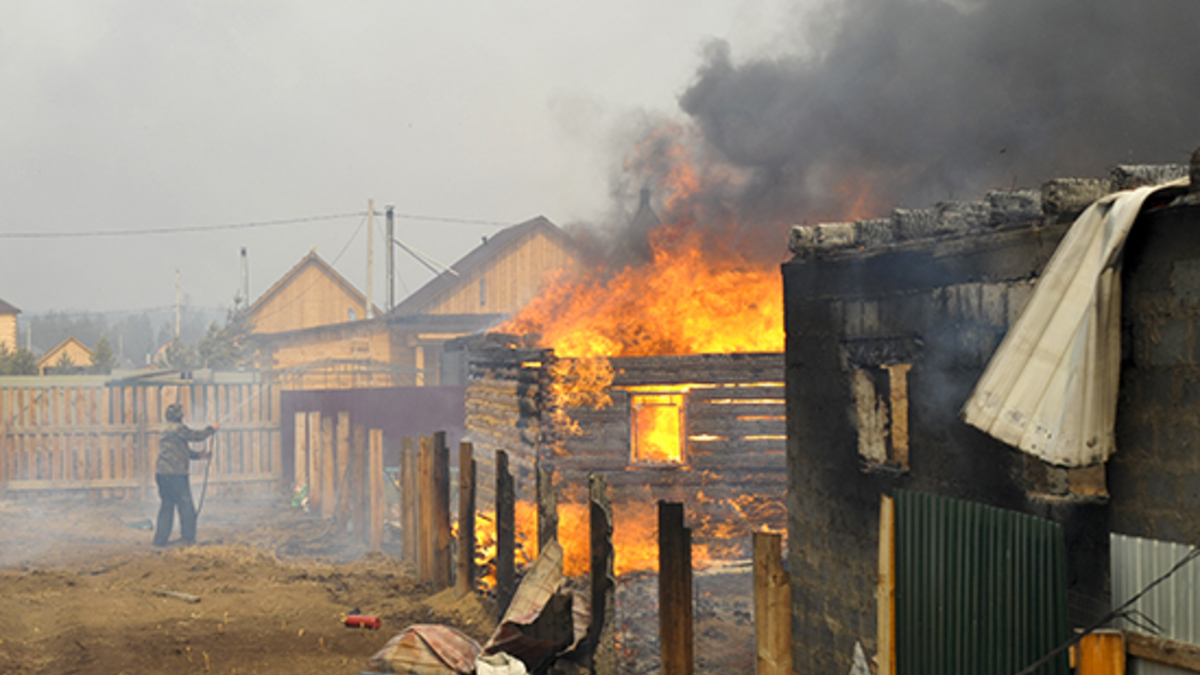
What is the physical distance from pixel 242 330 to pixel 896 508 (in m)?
46.0

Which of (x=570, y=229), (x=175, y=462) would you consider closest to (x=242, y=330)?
(x=570, y=229)

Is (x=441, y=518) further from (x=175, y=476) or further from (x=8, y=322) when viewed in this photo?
(x=8, y=322)

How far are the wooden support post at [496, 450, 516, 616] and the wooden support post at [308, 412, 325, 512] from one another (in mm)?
8778

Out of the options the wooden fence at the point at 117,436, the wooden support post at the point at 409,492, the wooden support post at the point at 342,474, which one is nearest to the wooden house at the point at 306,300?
the wooden fence at the point at 117,436

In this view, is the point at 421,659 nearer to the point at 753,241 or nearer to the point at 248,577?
the point at 248,577

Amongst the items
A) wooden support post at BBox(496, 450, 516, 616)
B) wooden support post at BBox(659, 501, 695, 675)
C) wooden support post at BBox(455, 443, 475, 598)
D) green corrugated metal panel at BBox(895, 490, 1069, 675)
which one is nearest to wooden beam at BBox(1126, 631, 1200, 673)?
green corrugated metal panel at BBox(895, 490, 1069, 675)

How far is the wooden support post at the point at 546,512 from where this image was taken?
7906 millimetres

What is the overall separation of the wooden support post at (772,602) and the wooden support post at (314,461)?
501 inches

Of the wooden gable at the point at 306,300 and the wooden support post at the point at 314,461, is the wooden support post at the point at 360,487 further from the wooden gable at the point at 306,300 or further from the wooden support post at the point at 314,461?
the wooden gable at the point at 306,300

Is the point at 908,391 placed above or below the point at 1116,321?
below

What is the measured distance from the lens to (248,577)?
11.9 metres

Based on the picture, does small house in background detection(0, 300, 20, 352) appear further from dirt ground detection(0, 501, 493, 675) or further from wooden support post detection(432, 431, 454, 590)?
wooden support post detection(432, 431, 454, 590)

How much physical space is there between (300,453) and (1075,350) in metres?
16.3

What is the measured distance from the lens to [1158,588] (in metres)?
4.01
